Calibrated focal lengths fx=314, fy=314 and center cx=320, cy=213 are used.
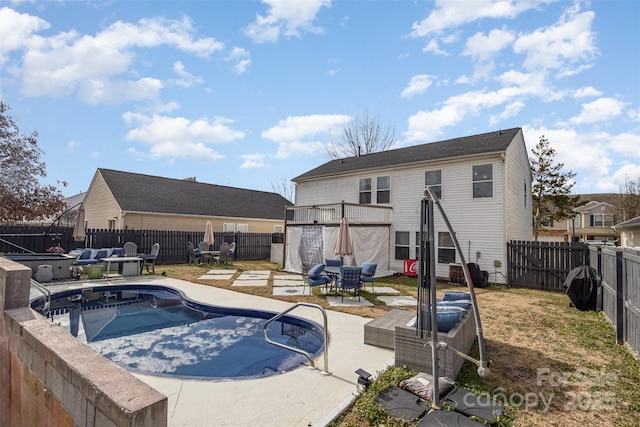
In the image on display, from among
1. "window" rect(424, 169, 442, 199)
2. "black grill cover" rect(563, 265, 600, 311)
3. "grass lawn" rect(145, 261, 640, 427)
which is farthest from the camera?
"window" rect(424, 169, 442, 199)

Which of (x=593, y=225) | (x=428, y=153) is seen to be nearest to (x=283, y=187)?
(x=428, y=153)

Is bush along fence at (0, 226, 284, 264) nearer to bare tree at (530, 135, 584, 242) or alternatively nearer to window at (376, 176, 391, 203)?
window at (376, 176, 391, 203)

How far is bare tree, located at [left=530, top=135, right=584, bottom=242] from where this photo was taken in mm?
22625

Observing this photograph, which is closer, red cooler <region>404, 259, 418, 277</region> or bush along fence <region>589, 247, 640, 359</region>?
bush along fence <region>589, 247, 640, 359</region>

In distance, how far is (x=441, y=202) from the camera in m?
13.5

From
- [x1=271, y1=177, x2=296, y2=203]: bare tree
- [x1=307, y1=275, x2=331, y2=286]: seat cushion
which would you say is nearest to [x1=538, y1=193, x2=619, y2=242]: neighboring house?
[x1=271, y1=177, x2=296, y2=203]: bare tree

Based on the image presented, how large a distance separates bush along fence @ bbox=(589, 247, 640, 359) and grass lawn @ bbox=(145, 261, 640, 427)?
0.22 meters

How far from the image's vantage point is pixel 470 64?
38.5 feet

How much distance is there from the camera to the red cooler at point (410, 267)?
13680 millimetres

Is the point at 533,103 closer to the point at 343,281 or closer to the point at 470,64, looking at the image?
the point at 470,64

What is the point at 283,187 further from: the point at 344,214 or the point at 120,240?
the point at 344,214

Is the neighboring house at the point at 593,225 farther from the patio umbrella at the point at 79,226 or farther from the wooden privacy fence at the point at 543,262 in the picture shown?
the patio umbrella at the point at 79,226

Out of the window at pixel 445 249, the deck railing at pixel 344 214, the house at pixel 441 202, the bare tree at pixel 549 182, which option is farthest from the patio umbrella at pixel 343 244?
the bare tree at pixel 549 182

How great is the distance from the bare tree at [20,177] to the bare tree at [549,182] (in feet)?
108
